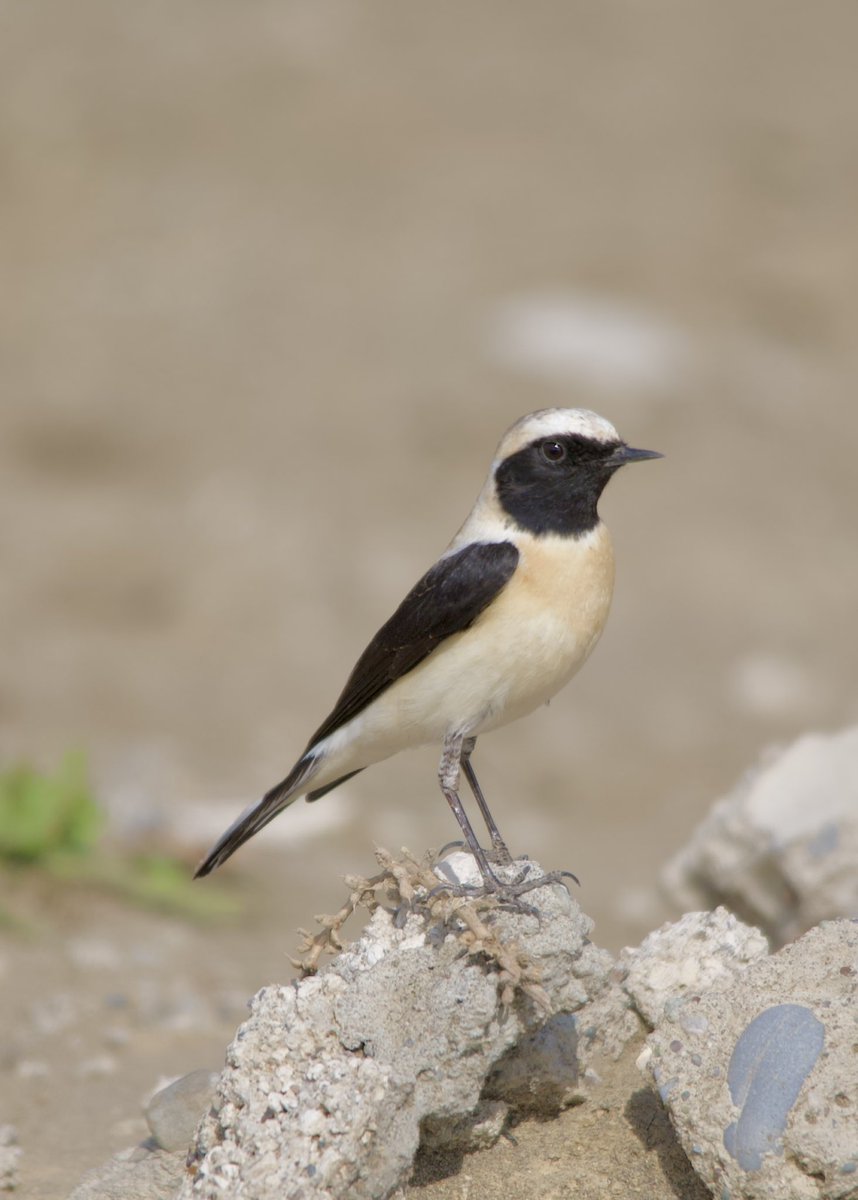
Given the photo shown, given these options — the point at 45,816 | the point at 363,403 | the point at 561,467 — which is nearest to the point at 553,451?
the point at 561,467

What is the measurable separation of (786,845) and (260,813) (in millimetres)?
2357

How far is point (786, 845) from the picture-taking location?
6512mm

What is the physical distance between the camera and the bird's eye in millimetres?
5418

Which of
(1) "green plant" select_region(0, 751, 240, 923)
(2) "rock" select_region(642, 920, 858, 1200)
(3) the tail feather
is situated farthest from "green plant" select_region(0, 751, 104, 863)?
(2) "rock" select_region(642, 920, 858, 1200)

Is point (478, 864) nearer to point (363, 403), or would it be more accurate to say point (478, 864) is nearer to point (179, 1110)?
point (179, 1110)

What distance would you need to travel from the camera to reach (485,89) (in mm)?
18781

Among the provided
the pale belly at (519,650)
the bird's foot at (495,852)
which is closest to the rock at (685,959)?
the bird's foot at (495,852)

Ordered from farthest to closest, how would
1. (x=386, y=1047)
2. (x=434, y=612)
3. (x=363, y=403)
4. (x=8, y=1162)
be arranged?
(x=363, y=403), (x=434, y=612), (x=8, y=1162), (x=386, y=1047)

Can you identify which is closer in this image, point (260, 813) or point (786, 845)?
point (260, 813)

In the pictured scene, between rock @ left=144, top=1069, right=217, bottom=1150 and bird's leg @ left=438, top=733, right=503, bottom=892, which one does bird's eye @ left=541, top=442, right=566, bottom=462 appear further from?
rock @ left=144, top=1069, right=217, bottom=1150

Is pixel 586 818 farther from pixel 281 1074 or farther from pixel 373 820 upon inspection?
pixel 281 1074

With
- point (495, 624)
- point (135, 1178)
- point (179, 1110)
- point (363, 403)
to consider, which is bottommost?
point (135, 1178)

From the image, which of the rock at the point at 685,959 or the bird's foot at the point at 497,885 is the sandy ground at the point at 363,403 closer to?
the bird's foot at the point at 497,885

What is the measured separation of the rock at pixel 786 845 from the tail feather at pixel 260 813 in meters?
2.16
